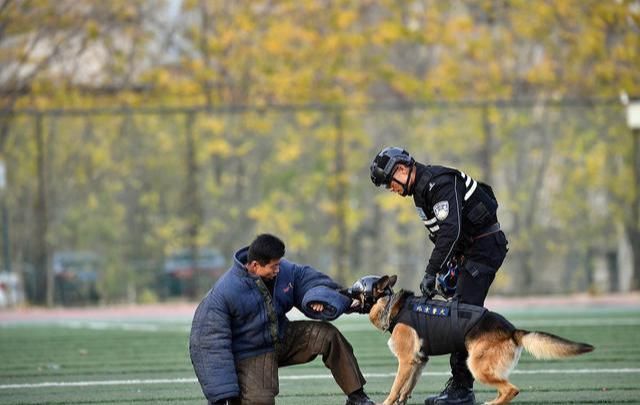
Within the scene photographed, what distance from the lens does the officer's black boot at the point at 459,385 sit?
8.64 meters

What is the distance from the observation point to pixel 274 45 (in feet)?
96.8

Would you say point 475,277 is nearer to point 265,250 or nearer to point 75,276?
point 265,250

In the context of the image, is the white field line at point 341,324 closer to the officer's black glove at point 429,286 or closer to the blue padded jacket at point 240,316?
the officer's black glove at point 429,286

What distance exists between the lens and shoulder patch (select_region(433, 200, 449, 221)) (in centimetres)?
838

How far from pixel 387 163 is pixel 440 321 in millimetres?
1213

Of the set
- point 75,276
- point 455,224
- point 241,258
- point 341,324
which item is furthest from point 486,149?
point 241,258

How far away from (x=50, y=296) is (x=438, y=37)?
13.6 m

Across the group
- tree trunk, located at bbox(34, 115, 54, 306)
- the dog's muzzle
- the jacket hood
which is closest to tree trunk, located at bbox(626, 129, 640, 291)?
tree trunk, located at bbox(34, 115, 54, 306)

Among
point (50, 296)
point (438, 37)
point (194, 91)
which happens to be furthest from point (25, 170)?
point (438, 37)

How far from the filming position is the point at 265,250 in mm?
7824

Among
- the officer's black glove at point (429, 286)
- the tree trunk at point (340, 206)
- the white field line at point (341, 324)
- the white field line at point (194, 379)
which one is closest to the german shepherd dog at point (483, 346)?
the officer's black glove at point (429, 286)

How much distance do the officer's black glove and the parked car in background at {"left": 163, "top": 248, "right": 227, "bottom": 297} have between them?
41.9ft

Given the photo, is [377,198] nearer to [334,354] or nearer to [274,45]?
[274,45]

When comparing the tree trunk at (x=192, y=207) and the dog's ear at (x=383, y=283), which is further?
the tree trunk at (x=192, y=207)
